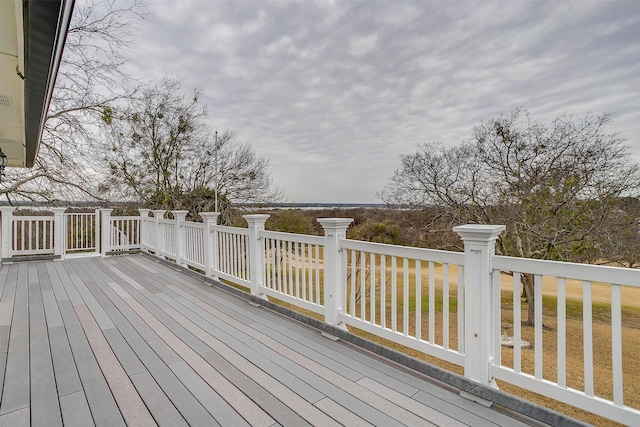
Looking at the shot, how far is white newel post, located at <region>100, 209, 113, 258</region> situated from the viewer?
6953 mm

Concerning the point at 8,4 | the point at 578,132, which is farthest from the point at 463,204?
the point at 8,4

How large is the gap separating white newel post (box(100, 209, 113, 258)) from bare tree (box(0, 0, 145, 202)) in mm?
2194

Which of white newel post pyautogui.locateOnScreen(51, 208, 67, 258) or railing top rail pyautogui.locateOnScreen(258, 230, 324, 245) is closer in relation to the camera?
Result: railing top rail pyautogui.locateOnScreen(258, 230, 324, 245)

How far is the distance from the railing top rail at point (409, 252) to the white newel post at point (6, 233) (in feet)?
23.5

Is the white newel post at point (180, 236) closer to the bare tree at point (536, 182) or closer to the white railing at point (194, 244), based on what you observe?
the white railing at point (194, 244)

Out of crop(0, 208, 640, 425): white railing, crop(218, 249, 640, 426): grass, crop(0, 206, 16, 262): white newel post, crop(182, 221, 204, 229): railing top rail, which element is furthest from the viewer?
crop(0, 206, 16, 262): white newel post

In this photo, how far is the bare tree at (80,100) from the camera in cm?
646

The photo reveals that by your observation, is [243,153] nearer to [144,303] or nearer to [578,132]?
[144,303]

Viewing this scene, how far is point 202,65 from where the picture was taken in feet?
30.4

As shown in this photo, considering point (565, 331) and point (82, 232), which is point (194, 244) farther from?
point (565, 331)

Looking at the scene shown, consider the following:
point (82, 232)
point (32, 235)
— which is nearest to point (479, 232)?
point (82, 232)

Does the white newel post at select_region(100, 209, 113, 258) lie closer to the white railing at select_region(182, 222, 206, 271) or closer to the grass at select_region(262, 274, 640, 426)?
the white railing at select_region(182, 222, 206, 271)

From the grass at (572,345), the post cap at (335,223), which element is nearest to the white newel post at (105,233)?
the grass at (572,345)

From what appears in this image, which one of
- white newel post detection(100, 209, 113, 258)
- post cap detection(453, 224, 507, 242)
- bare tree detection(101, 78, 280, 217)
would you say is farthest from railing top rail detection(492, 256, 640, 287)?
bare tree detection(101, 78, 280, 217)
